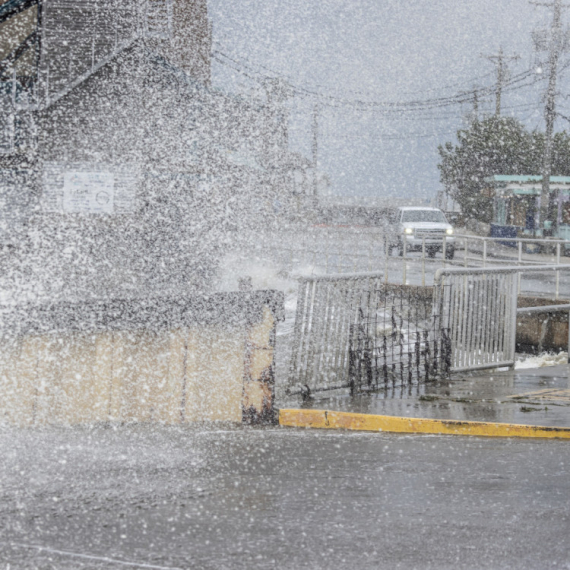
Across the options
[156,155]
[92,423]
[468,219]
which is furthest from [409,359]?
[468,219]

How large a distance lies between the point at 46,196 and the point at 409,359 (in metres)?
15.8

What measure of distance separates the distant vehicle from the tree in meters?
20.9

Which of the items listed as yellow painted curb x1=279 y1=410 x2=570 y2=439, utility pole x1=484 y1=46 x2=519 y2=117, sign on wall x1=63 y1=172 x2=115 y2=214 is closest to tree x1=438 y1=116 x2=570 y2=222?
utility pole x1=484 y1=46 x2=519 y2=117

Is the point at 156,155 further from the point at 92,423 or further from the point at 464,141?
the point at 464,141

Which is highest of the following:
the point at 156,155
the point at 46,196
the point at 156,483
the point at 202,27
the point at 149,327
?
the point at 202,27

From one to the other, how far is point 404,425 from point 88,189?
16.8m

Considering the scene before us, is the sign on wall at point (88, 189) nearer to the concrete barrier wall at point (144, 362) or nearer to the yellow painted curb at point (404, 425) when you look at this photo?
the concrete barrier wall at point (144, 362)

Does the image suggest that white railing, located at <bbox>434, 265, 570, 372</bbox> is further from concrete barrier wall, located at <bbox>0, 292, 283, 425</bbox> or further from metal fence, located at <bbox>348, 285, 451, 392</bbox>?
concrete barrier wall, located at <bbox>0, 292, 283, 425</bbox>

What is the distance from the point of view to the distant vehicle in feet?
86.4

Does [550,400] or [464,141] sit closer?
[550,400]

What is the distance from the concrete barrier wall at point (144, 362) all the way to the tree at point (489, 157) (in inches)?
1742

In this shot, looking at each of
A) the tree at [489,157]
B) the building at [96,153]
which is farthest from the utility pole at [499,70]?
the building at [96,153]

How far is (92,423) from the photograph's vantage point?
21.6 feet

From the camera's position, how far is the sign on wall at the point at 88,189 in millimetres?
21703
